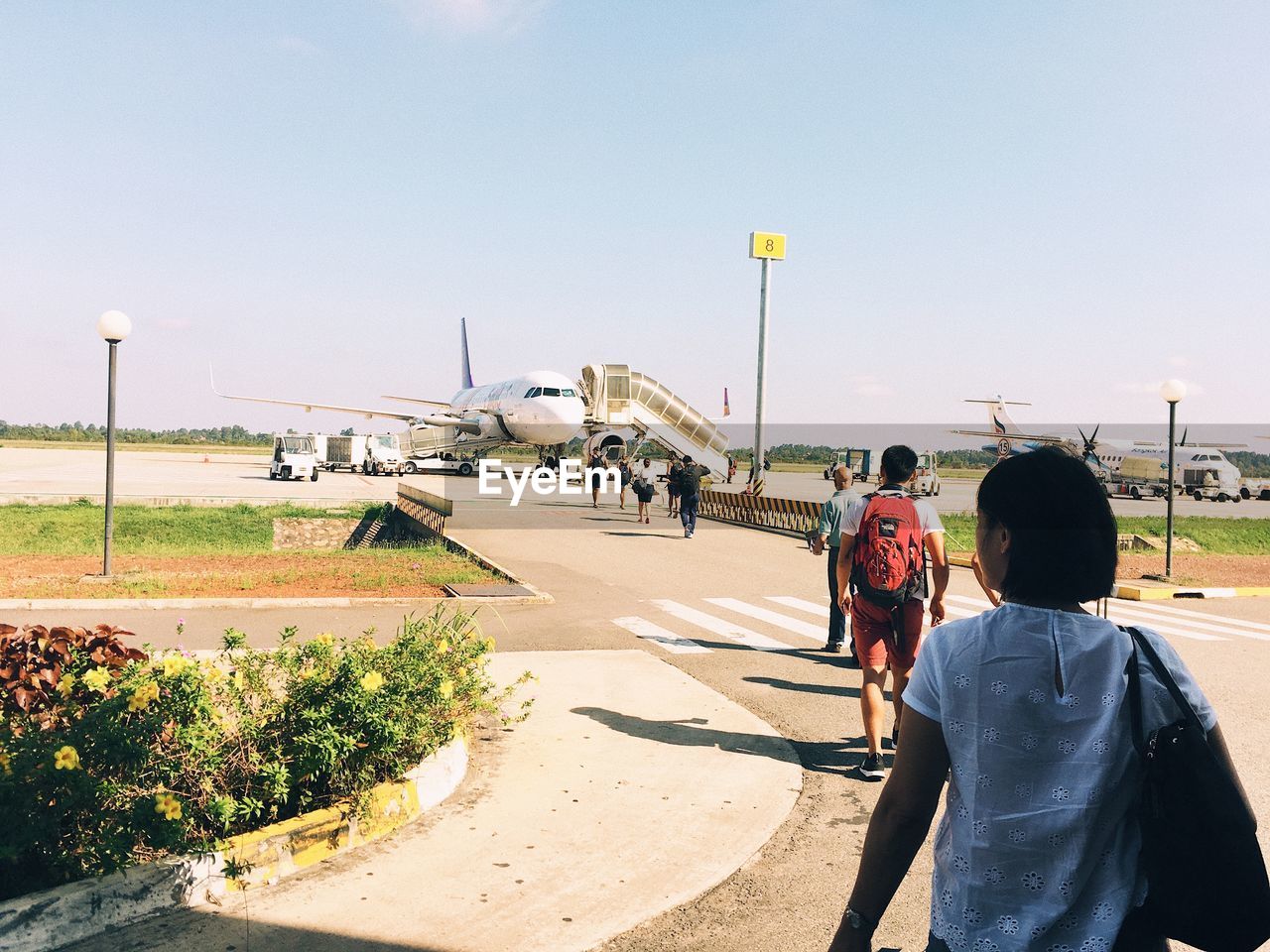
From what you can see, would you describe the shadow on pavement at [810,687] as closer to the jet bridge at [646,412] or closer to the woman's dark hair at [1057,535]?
the woman's dark hair at [1057,535]

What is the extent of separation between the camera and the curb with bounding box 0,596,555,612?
11.0 m

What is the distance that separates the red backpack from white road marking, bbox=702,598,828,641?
4.93 metres

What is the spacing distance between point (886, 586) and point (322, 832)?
10.8ft

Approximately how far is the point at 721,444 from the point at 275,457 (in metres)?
20.9

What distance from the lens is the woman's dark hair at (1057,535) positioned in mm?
2008

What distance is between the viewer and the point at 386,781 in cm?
501

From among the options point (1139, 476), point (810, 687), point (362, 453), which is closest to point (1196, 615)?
point (810, 687)

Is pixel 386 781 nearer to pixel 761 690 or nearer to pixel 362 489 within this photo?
pixel 761 690

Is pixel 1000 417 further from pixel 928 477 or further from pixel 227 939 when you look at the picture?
pixel 227 939

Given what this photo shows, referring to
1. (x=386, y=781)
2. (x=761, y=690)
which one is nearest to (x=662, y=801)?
(x=386, y=781)

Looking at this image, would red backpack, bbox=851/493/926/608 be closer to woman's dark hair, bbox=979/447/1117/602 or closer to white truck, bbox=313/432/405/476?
woman's dark hair, bbox=979/447/1117/602

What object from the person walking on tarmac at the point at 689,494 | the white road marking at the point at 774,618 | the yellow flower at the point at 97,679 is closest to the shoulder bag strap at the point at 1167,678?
the yellow flower at the point at 97,679

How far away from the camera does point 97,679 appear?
4.21m

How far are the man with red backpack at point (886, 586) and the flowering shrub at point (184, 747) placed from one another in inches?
98.2
